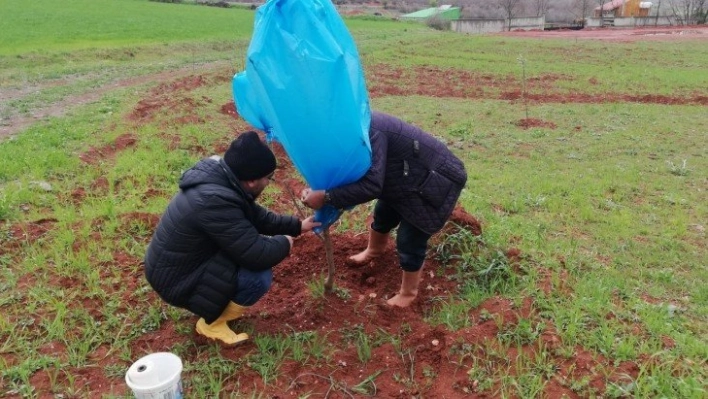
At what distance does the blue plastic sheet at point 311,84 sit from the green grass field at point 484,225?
1133 millimetres

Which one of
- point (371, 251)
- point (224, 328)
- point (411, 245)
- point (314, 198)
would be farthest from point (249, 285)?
point (371, 251)

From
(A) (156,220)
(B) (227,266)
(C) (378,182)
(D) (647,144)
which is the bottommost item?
(D) (647,144)

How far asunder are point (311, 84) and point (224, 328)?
1.46 metres

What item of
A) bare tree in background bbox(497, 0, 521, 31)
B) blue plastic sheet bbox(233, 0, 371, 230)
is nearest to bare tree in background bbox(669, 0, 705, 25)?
bare tree in background bbox(497, 0, 521, 31)

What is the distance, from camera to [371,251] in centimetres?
384

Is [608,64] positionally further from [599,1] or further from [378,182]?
[599,1]

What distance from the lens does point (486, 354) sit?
2.78 metres

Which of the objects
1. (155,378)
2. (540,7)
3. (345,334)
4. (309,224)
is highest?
(540,7)

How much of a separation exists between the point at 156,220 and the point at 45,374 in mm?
1788

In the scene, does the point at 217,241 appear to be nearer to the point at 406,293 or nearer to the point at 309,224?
the point at 309,224

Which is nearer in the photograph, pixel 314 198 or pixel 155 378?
pixel 155 378

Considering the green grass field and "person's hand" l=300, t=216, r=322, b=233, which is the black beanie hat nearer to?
"person's hand" l=300, t=216, r=322, b=233

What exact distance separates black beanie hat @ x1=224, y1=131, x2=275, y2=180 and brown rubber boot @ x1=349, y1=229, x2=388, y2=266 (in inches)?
51.7

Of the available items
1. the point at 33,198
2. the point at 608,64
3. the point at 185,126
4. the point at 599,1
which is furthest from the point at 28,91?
the point at 599,1
